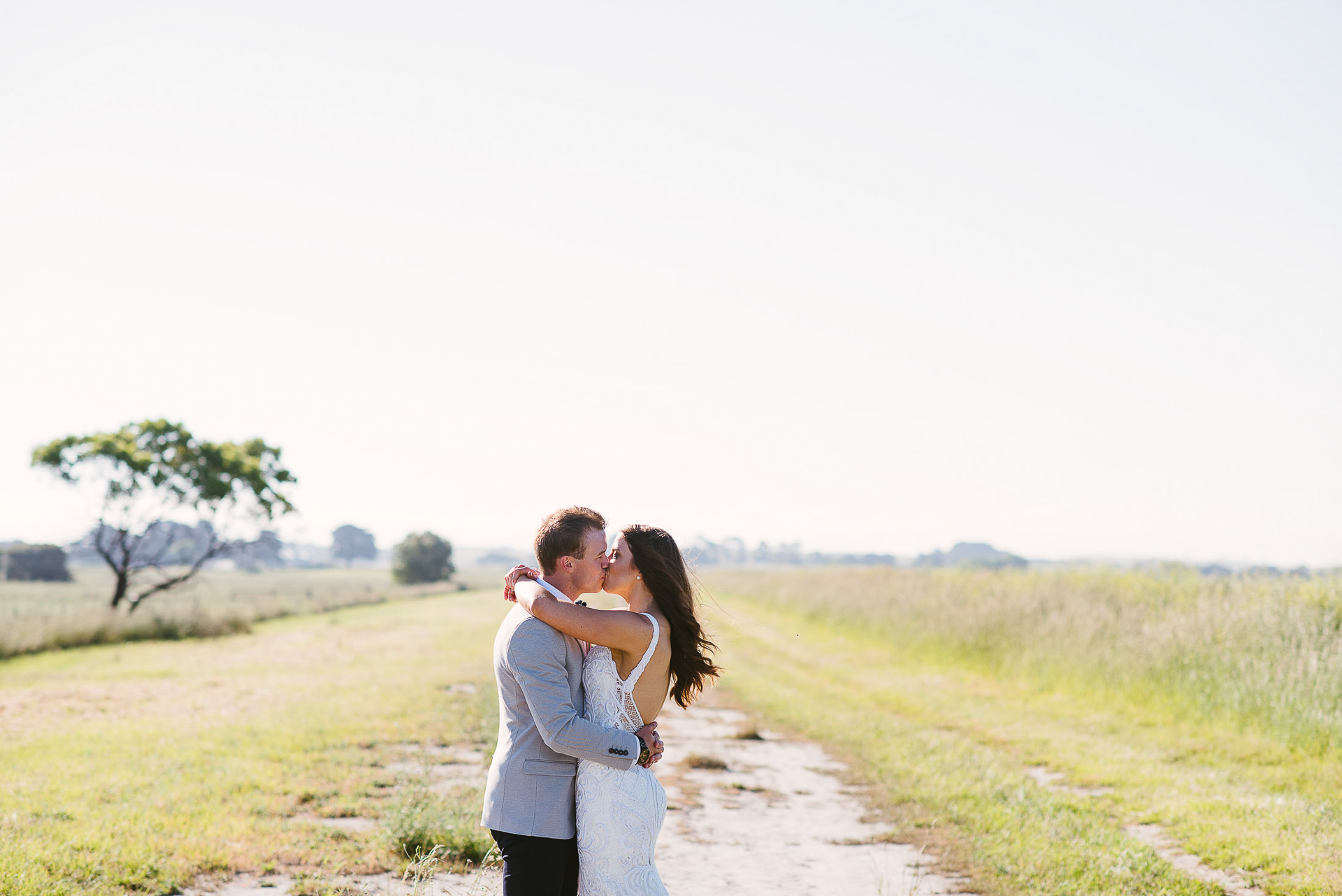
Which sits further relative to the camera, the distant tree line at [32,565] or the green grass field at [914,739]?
the distant tree line at [32,565]

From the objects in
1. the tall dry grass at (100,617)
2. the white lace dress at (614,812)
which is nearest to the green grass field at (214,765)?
the tall dry grass at (100,617)

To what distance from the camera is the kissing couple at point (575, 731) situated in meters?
3.46

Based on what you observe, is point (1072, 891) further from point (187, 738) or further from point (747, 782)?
point (187, 738)

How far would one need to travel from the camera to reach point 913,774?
30.2 feet

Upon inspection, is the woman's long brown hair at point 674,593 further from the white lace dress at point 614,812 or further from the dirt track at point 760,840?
the dirt track at point 760,840

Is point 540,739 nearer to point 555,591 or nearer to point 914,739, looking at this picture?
point 555,591

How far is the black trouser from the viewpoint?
351 centimetres

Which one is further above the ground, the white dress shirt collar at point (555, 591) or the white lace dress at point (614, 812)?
the white dress shirt collar at point (555, 591)

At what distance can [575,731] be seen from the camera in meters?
3.36

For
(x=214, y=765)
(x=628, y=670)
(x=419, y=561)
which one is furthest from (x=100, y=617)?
(x=419, y=561)

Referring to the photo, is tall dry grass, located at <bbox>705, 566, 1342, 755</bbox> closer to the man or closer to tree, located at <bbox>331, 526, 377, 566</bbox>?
the man

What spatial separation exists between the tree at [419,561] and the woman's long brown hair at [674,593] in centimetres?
8696

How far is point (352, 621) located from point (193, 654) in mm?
14582

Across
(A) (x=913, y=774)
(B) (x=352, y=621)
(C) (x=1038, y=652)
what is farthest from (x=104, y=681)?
(B) (x=352, y=621)
